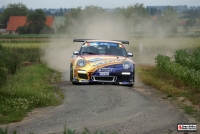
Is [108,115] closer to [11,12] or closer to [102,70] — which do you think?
[102,70]

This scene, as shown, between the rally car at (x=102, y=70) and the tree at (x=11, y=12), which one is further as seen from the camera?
the tree at (x=11, y=12)

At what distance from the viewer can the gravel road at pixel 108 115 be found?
1094cm

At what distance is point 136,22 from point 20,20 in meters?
26.6

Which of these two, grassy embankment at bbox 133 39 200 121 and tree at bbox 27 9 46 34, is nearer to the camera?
grassy embankment at bbox 133 39 200 121

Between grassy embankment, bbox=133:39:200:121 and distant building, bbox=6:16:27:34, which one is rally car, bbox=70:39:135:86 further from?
distant building, bbox=6:16:27:34

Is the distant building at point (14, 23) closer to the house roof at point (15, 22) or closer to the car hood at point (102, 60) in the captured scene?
the house roof at point (15, 22)

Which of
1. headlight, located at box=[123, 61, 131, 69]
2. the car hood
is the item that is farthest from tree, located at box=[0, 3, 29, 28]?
headlight, located at box=[123, 61, 131, 69]

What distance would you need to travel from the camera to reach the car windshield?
787 inches

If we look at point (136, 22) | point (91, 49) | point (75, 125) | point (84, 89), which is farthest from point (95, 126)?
point (136, 22)

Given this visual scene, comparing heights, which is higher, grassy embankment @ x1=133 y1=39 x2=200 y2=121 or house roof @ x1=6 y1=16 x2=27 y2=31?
house roof @ x1=6 y1=16 x2=27 y2=31

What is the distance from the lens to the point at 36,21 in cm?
7156

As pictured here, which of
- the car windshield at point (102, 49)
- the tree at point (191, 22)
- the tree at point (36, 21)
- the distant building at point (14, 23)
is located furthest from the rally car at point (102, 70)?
the distant building at point (14, 23)

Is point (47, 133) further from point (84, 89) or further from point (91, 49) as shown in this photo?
point (91, 49)

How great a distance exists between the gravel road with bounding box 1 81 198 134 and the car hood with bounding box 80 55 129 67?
2272 mm
